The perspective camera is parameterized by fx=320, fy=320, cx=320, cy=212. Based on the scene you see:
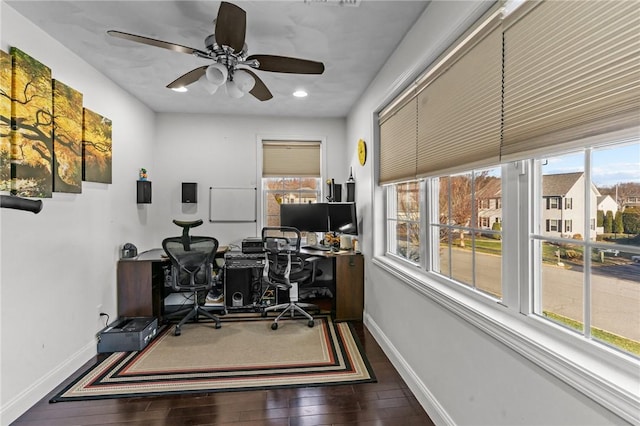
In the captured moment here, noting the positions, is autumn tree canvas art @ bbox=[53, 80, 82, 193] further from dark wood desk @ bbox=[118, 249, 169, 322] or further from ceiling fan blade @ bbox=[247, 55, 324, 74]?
ceiling fan blade @ bbox=[247, 55, 324, 74]

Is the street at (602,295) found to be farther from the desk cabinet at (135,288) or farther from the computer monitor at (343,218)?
the desk cabinet at (135,288)

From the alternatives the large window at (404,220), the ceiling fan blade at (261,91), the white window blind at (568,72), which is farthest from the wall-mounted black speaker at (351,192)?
the white window blind at (568,72)

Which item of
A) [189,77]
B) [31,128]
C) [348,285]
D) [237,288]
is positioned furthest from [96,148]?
[348,285]

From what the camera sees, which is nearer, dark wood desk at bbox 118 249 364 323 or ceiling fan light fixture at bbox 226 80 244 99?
ceiling fan light fixture at bbox 226 80 244 99

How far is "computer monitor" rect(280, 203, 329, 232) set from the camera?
160 inches

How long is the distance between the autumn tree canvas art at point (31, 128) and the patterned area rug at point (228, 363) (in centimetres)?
148

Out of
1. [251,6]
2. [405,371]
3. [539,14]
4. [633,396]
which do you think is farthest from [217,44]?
[405,371]

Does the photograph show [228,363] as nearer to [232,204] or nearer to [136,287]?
[136,287]

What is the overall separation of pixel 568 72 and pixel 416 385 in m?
2.03

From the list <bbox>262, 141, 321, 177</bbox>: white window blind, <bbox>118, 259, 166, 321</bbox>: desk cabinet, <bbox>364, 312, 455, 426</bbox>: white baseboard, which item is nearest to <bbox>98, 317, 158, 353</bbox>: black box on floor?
<bbox>118, 259, 166, 321</bbox>: desk cabinet

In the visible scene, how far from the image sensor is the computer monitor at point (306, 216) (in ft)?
13.3

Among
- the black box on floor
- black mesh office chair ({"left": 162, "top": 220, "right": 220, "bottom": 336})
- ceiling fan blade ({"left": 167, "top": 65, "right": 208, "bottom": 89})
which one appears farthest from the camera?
black mesh office chair ({"left": 162, "top": 220, "right": 220, "bottom": 336})

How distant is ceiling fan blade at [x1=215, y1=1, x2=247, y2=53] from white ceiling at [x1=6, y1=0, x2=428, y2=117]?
0.87ft

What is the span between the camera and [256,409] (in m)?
2.13
